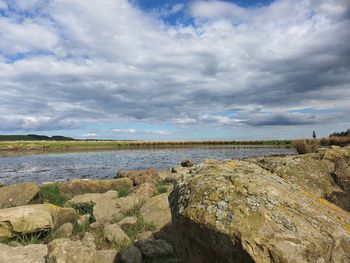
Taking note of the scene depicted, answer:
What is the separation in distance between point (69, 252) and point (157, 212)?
3874 millimetres

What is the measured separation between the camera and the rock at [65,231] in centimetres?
901

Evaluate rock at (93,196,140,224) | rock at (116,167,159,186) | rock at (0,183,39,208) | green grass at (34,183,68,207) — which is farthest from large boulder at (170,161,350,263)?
rock at (116,167,159,186)

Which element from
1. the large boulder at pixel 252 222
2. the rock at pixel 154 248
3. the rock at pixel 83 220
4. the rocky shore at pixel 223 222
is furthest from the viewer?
the rock at pixel 83 220

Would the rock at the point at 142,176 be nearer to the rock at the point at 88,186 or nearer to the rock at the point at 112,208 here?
the rock at the point at 88,186

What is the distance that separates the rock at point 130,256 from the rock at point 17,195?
651cm

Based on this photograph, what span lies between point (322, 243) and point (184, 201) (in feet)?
6.22

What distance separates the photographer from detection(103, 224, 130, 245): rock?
8291 mm

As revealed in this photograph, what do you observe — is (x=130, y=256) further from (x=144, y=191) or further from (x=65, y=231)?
(x=144, y=191)

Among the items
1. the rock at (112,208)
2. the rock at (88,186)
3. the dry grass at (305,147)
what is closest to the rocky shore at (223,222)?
the rock at (112,208)

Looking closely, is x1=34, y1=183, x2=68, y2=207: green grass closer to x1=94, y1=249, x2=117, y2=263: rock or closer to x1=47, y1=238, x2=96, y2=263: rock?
x1=94, y1=249, x2=117, y2=263: rock

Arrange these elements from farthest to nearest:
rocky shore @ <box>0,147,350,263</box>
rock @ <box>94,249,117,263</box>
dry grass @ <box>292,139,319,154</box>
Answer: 1. dry grass @ <box>292,139,319,154</box>
2. rock @ <box>94,249,117,263</box>
3. rocky shore @ <box>0,147,350,263</box>

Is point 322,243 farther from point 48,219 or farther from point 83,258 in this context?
point 48,219

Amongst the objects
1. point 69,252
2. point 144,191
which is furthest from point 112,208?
point 69,252

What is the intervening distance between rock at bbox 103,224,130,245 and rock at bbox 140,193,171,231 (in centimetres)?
99
